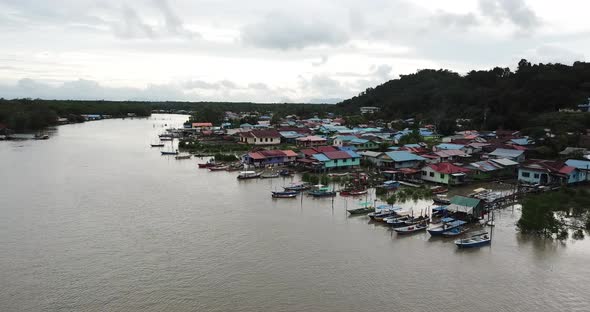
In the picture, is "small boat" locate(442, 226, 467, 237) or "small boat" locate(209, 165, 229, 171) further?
"small boat" locate(209, 165, 229, 171)

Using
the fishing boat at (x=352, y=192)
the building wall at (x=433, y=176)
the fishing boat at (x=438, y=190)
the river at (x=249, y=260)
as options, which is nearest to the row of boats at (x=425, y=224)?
the river at (x=249, y=260)

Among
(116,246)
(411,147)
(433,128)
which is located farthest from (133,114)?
(116,246)

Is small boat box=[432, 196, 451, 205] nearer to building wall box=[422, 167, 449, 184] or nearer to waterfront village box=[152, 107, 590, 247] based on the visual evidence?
waterfront village box=[152, 107, 590, 247]

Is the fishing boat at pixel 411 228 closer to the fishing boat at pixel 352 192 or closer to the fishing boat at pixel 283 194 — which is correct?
the fishing boat at pixel 352 192

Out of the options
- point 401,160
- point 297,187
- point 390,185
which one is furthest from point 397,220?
point 401,160

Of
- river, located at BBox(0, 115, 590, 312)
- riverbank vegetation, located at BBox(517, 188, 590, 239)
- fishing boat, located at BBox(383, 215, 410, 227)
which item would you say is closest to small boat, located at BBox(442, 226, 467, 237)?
river, located at BBox(0, 115, 590, 312)

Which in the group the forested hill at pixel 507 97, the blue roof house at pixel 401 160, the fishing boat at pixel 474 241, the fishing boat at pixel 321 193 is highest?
the forested hill at pixel 507 97

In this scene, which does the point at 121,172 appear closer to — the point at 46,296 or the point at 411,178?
the point at 46,296
